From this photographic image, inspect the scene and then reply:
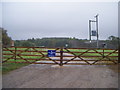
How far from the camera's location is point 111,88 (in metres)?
5.02

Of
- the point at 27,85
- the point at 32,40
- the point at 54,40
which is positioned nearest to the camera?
the point at 27,85

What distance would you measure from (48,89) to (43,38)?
2474 centimetres

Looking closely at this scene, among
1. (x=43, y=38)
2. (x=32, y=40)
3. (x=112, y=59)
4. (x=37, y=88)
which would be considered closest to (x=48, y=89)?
(x=37, y=88)

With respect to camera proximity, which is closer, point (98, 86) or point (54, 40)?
point (98, 86)

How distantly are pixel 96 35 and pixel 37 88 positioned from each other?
2266 cm

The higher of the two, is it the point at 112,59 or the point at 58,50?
the point at 58,50

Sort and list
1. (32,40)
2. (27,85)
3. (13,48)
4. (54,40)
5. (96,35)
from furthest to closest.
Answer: (32,40)
(54,40)
(96,35)
(13,48)
(27,85)

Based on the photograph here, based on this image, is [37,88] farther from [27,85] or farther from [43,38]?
[43,38]

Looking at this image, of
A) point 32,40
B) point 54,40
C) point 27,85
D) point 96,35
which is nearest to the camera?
point 27,85

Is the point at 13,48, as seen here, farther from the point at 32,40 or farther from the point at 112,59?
the point at 32,40

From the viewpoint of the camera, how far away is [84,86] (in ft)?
17.3

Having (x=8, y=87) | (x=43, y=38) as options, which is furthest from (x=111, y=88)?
(x=43, y=38)

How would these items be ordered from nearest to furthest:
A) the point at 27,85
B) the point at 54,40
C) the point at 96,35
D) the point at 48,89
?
the point at 48,89
the point at 27,85
the point at 96,35
the point at 54,40

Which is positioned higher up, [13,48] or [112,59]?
[13,48]
